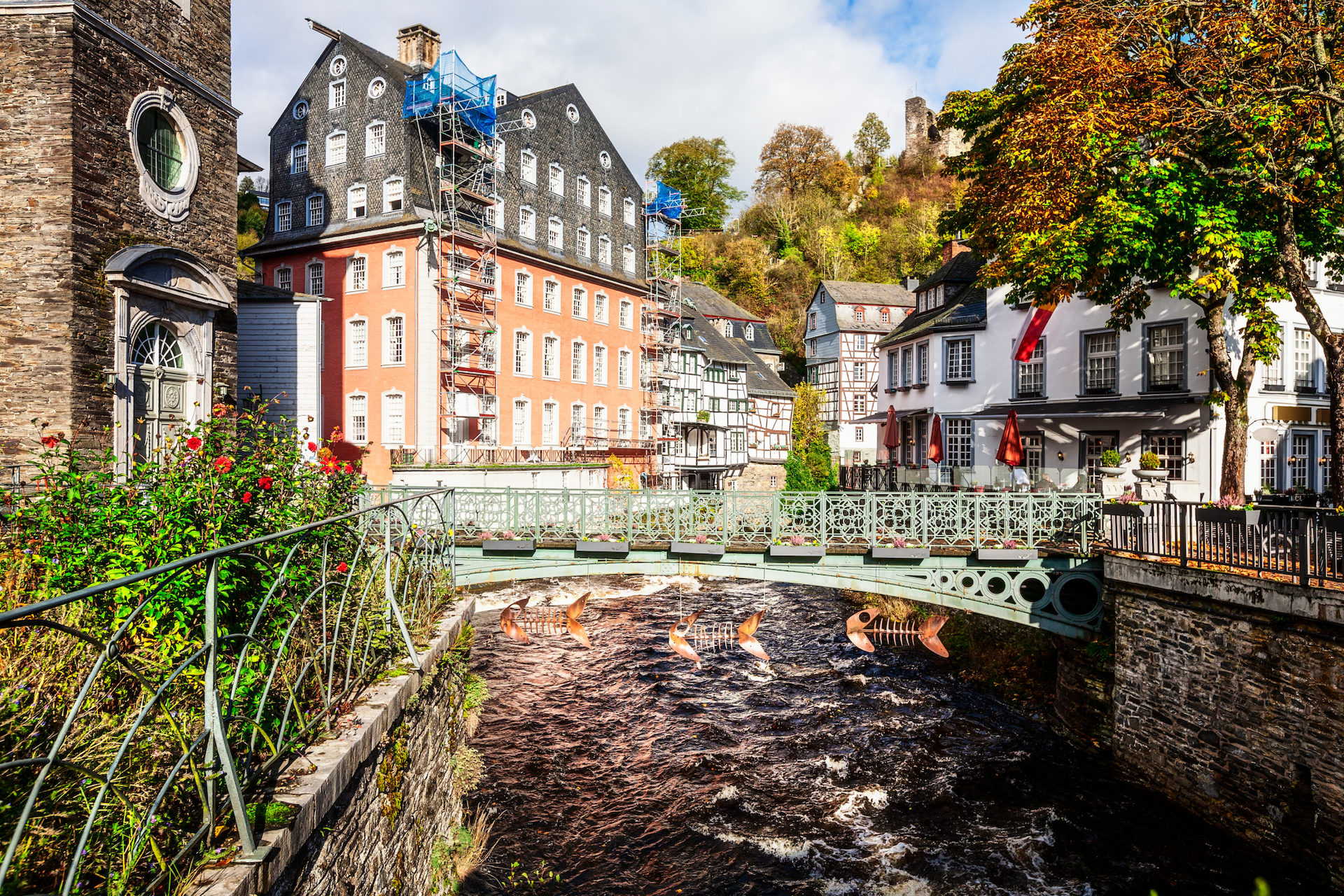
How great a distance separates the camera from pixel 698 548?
1391 centimetres

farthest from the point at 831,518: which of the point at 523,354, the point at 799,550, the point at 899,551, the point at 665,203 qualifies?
the point at 665,203

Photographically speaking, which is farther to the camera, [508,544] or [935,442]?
[935,442]

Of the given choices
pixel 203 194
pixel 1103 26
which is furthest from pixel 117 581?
pixel 203 194

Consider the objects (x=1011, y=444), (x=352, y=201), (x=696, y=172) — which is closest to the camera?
(x=1011, y=444)

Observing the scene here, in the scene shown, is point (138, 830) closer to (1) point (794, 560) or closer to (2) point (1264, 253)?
(1) point (794, 560)

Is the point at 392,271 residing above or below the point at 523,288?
below

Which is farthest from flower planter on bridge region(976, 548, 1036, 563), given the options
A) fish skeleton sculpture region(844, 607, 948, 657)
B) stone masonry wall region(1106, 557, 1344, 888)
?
fish skeleton sculpture region(844, 607, 948, 657)

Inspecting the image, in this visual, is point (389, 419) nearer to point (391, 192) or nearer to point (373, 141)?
point (391, 192)

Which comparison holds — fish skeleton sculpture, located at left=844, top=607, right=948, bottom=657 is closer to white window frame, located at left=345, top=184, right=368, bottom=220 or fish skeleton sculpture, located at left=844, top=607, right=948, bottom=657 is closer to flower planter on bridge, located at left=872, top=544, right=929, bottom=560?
flower planter on bridge, located at left=872, top=544, right=929, bottom=560

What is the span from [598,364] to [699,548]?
25.8m

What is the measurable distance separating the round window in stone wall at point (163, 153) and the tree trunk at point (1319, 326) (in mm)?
21395

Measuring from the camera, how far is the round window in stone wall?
16016 millimetres

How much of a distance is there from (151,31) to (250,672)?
1764 centimetres

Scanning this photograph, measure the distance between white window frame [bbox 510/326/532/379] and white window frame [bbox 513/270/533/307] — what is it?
1.15m
